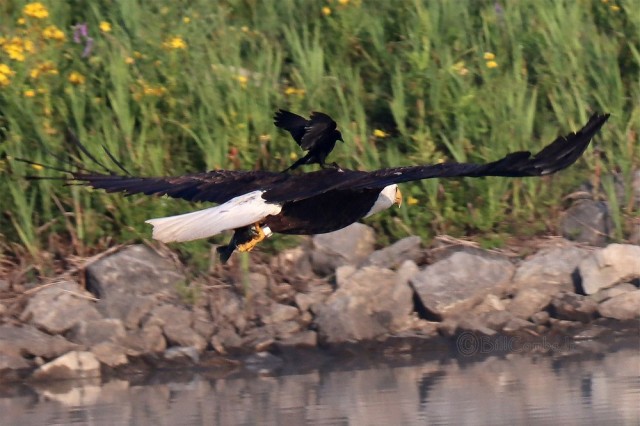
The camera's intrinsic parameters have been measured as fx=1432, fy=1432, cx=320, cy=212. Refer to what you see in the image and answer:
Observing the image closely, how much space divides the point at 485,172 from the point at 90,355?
276cm

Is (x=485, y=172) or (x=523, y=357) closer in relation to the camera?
(x=485, y=172)

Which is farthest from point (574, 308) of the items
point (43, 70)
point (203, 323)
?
point (43, 70)

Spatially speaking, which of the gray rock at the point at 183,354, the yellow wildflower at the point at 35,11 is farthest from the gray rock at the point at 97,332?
the yellow wildflower at the point at 35,11

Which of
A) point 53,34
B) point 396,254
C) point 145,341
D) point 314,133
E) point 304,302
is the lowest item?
point 145,341

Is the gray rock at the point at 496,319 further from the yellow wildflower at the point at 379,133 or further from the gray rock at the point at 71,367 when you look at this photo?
the gray rock at the point at 71,367

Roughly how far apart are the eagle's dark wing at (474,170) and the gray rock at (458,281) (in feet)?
5.58

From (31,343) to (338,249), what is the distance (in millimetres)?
1684

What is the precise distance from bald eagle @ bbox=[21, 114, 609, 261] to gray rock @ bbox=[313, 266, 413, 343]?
103 cm

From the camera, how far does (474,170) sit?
4891mm

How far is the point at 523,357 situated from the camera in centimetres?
686

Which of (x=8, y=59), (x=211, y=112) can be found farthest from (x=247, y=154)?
(x=8, y=59)

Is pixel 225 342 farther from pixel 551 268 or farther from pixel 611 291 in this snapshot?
pixel 611 291

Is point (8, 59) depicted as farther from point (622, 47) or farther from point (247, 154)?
point (622, 47)

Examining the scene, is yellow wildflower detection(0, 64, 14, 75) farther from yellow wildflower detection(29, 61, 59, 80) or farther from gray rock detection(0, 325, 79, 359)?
gray rock detection(0, 325, 79, 359)
